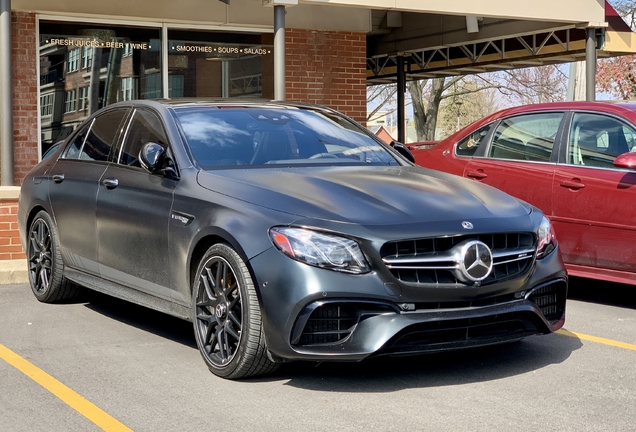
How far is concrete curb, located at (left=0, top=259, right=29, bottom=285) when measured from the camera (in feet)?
28.9

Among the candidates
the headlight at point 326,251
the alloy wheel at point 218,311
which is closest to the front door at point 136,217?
the alloy wheel at point 218,311

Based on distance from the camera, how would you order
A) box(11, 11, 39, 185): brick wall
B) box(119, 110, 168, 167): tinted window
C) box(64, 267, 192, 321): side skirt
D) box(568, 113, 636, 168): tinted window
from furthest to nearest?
box(11, 11, 39, 185): brick wall → box(568, 113, 636, 168): tinted window → box(119, 110, 168, 167): tinted window → box(64, 267, 192, 321): side skirt

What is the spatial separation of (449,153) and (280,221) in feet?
13.7

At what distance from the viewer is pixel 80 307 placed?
7.66 m

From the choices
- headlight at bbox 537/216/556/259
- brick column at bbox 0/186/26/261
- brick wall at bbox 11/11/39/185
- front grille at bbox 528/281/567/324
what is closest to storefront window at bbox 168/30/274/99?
brick wall at bbox 11/11/39/185

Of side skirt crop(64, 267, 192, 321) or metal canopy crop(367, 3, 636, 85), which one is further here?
metal canopy crop(367, 3, 636, 85)

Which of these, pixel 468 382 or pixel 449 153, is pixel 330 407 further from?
pixel 449 153

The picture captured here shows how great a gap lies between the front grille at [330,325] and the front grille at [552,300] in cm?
117

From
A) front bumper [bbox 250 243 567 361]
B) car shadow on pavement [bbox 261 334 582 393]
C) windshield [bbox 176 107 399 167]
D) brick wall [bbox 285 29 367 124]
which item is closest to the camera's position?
front bumper [bbox 250 243 567 361]

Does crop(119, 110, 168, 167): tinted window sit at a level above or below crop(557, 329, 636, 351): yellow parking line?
above

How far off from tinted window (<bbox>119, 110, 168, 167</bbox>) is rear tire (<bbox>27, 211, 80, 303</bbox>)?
3.82 ft

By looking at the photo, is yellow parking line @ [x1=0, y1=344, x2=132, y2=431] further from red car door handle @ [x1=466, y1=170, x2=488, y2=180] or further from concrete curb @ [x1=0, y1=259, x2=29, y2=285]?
red car door handle @ [x1=466, y1=170, x2=488, y2=180]

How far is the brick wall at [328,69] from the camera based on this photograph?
15.2 meters

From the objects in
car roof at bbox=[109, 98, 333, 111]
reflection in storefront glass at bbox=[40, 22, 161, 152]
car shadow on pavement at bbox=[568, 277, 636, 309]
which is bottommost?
car shadow on pavement at bbox=[568, 277, 636, 309]
